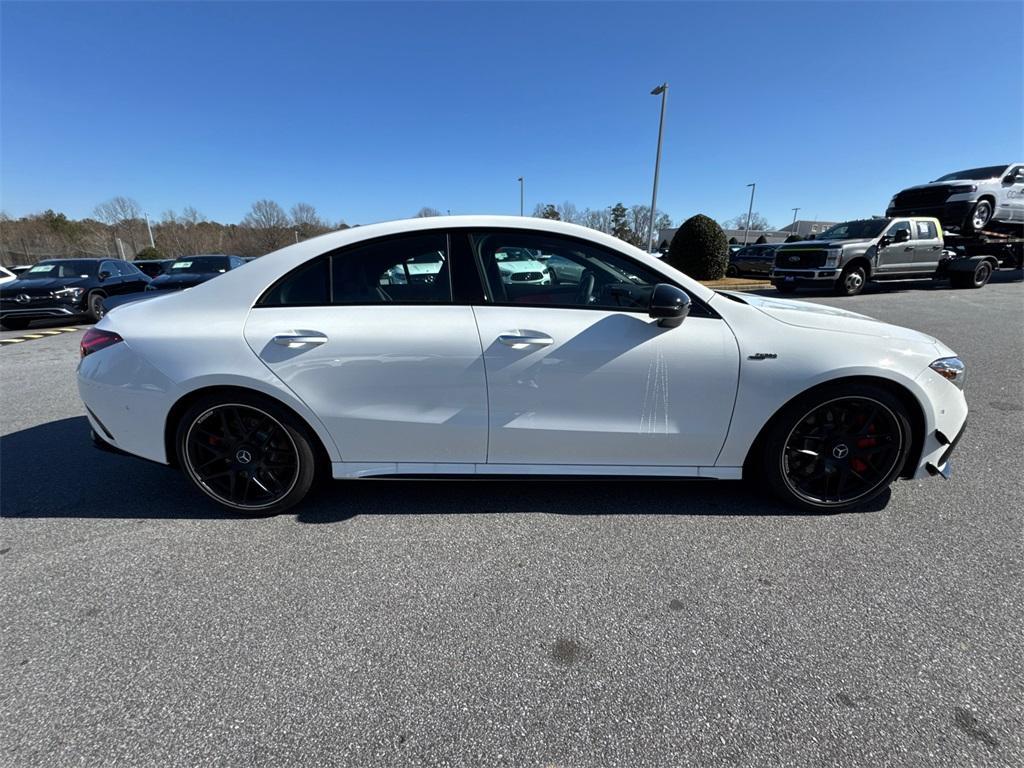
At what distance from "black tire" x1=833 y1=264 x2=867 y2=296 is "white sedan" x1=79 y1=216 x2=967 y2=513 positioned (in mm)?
11948

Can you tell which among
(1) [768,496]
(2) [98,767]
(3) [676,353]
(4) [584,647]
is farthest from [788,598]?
(2) [98,767]

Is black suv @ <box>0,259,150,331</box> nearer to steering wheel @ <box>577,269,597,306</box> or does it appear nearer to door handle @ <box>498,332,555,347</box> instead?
door handle @ <box>498,332,555,347</box>

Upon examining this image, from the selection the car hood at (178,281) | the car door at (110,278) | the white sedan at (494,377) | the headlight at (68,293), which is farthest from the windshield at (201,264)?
the white sedan at (494,377)

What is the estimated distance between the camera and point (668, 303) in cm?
226

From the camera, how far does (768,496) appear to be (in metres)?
2.78

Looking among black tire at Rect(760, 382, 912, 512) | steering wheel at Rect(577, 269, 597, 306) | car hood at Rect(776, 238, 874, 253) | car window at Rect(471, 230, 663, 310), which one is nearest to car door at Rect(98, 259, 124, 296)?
car window at Rect(471, 230, 663, 310)

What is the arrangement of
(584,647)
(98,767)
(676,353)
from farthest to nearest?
(676,353) → (584,647) → (98,767)

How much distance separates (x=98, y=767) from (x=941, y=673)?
2.85 m

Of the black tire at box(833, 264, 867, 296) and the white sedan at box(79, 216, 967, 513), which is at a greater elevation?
the black tire at box(833, 264, 867, 296)

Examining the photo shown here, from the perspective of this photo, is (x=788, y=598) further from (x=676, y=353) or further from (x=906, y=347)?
(x=906, y=347)

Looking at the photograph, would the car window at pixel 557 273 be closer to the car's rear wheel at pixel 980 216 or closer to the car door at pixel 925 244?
the car door at pixel 925 244

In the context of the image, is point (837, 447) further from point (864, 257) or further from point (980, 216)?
point (980, 216)

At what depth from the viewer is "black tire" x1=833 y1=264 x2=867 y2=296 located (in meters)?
12.4

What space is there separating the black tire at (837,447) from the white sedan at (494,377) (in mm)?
11
